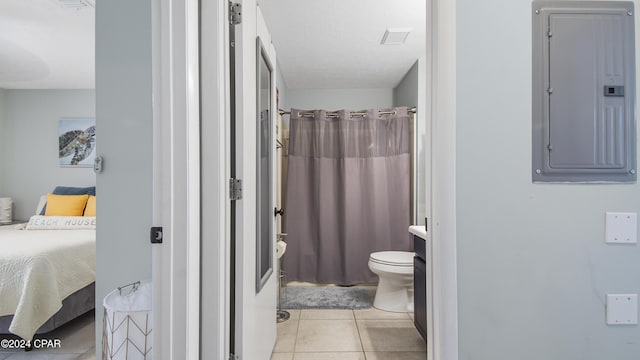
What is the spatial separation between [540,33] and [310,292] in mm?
2963

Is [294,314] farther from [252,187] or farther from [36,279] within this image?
[36,279]

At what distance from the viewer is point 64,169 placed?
4363mm

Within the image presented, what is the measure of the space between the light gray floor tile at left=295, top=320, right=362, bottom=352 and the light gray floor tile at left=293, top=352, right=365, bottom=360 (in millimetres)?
53

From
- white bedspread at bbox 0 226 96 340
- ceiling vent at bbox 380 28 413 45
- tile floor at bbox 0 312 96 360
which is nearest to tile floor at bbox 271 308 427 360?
tile floor at bbox 0 312 96 360

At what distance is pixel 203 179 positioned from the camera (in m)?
1.27

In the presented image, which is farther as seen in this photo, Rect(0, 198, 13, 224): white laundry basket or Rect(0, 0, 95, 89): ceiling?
Rect(0, 198, 13, 224): white laundry basket

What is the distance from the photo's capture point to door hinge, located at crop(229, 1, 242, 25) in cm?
142

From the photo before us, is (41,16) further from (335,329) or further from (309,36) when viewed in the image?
(335,329)

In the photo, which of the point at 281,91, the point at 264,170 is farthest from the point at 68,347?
the point at 281,91

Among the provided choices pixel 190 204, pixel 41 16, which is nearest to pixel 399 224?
pixel 190 204

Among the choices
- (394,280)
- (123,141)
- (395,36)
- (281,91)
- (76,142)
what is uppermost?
(395,36)

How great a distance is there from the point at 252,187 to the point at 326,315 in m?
1.70

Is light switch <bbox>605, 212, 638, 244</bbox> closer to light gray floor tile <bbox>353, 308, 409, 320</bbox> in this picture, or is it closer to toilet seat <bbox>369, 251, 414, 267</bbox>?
toilet seat <bbox>369, 251, 414, 267</bbox>

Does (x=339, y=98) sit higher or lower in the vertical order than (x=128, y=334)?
higher
